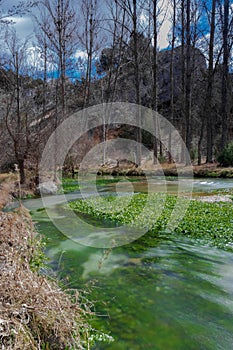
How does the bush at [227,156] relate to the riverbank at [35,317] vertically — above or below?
above

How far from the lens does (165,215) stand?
7.92 m

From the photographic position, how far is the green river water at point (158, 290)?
10.1 feet

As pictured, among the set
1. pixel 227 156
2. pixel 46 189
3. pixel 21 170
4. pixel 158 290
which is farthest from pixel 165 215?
pixel 227 156

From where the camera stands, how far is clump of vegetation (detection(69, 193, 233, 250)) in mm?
6355

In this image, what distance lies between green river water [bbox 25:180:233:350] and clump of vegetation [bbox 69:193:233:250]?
52cm

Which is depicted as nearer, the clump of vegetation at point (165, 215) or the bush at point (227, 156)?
the clump of vegetation at point (165, 215)

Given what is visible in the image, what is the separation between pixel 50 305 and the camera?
2.70 metres

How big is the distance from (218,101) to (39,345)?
34.3 metres

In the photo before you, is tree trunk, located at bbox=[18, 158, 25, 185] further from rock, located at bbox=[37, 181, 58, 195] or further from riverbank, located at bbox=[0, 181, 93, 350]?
riverbank, located at bbox=[0, 181, 93, 350]

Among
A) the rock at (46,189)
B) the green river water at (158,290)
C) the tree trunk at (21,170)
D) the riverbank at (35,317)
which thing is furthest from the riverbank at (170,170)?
the riverbank at (35,317)

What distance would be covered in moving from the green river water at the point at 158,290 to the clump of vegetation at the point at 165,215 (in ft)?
1.71

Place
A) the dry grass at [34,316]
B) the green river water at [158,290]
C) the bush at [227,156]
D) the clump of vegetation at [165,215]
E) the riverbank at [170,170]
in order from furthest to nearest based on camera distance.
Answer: the bush at [227,156], the riverbank at [170,170], the clump of vegetation at [165,215], the green river water at [158,290], the dry grass at [34,316]

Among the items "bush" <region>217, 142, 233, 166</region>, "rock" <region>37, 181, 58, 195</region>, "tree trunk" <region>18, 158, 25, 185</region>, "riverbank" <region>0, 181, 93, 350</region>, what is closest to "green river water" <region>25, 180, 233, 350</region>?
"riverbank" <region>0, 181, 93, 350</region>

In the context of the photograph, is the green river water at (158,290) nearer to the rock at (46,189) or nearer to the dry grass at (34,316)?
the dry grass at (34,316)
